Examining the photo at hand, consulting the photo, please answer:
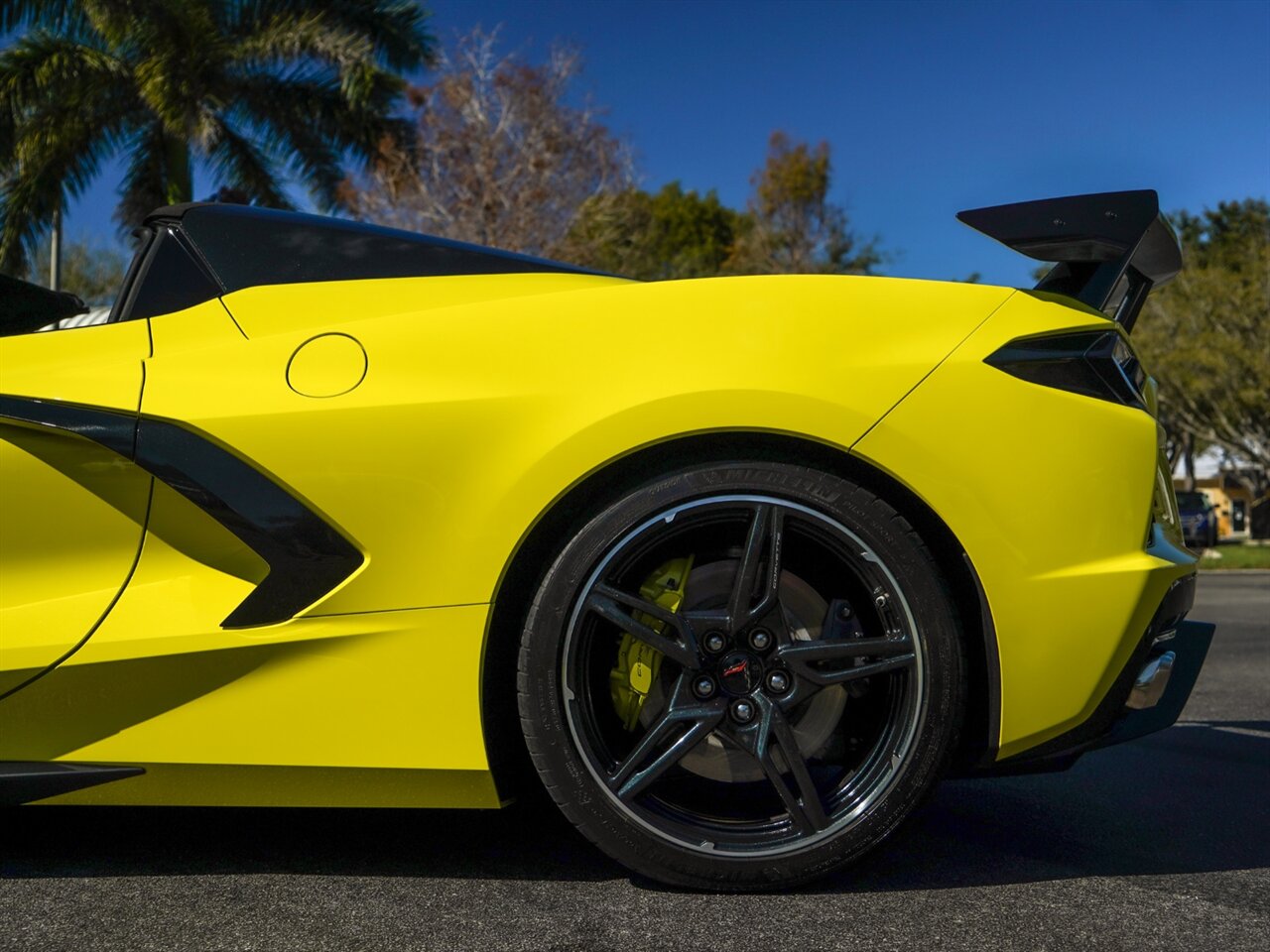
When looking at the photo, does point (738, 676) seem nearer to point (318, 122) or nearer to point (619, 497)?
point (619, 497)

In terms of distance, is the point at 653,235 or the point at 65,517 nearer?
the point at 65,517

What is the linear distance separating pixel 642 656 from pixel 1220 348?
26.8 metres

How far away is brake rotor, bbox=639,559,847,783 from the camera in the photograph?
1.92m

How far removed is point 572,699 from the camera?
1846 millimetres

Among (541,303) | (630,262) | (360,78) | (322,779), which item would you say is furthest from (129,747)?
(630,262)

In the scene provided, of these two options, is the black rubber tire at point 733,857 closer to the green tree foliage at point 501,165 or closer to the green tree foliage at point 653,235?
the green tree foliage at point 653,235

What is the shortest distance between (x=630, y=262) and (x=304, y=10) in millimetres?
7488

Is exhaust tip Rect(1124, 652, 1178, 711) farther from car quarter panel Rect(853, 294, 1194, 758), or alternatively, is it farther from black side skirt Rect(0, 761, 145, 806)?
black side skirt Rect(0, 761, 145, 806)

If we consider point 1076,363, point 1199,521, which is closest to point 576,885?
point 1076,363

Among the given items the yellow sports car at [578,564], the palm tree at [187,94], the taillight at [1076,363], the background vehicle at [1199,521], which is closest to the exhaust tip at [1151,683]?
the yellow sports car at [578,564]

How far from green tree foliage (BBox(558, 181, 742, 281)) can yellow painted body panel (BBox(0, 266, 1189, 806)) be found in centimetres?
551

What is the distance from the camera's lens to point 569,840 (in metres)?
2.23

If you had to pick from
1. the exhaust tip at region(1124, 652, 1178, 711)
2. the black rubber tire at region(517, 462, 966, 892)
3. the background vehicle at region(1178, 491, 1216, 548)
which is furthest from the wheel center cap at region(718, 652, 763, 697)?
the background vehicle at region(1178, 491, 1216, 548)

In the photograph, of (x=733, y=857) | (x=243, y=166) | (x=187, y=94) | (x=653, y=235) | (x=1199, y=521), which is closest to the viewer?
(x=733, y=857)
